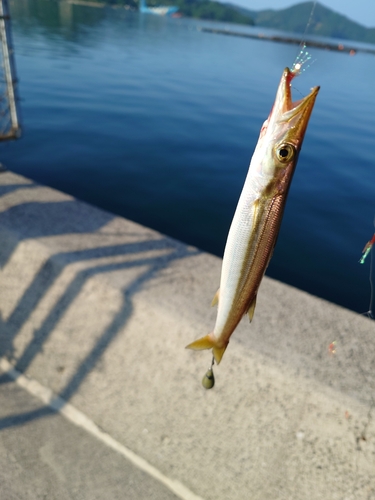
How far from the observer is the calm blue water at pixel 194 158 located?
7.04 metres

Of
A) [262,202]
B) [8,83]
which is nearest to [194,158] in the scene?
[8,83]

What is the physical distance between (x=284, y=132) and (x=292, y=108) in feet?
0.34

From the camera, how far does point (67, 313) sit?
351cm

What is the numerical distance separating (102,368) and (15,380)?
44.5 inches

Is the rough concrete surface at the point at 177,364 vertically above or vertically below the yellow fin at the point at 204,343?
below

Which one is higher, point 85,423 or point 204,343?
point 204,343

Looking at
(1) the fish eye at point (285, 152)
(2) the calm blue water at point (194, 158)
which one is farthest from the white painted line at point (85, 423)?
(2) the calm blue water at point (194, 158)

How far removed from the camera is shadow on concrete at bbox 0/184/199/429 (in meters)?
3.34

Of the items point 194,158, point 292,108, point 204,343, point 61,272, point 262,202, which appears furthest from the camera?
point 194,158

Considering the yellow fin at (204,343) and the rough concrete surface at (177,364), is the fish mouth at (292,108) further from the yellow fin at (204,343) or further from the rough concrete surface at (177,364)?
the rough concrete surface at (177,364)

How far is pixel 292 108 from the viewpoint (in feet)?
5.08

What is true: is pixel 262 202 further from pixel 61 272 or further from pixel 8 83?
pixel 8 83

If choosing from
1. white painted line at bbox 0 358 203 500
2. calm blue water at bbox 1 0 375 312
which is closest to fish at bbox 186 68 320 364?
calm blue water at bbox 1 0 375 312

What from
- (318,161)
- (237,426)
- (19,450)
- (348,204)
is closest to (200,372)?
(237,426)
